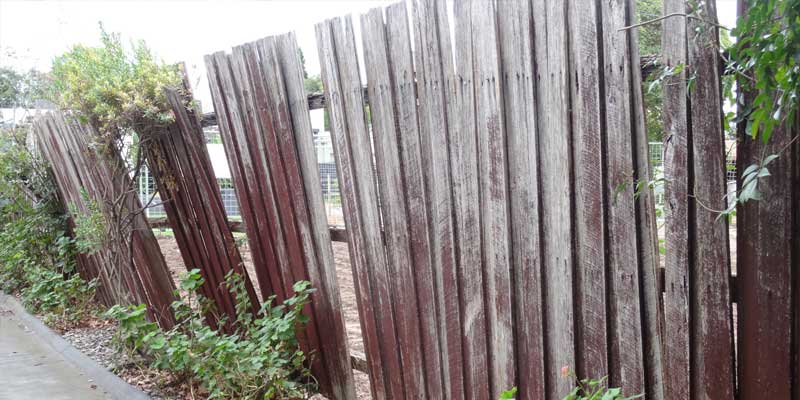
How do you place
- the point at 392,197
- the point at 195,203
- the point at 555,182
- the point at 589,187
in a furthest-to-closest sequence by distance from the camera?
the point at 195,203 < the point at 392,197 < the point at 555,182 < the point at 589,187

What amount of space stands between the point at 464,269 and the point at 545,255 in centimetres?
47

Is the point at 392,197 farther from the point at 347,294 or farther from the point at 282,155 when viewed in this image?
the point at 347,294

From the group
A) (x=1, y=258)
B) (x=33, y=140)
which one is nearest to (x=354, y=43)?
(x=33, y=140)

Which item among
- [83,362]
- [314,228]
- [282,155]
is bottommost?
[83,362]

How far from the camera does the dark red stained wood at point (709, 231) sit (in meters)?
2.26

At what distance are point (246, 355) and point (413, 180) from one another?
5.60ft

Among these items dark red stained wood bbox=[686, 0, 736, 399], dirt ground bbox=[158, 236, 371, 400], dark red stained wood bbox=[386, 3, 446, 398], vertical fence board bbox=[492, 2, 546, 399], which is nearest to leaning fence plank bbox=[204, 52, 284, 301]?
dirt ground bbox=[158, 236, 371, 400]

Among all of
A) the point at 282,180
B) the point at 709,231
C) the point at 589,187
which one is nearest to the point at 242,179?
the point at 282,180

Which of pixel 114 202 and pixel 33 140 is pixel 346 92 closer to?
pixel 114 202

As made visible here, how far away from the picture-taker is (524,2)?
278cm

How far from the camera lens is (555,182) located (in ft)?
9.06

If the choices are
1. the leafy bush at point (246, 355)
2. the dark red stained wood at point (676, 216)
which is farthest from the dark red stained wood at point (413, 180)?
the dark red stained wood at point (676, 216)

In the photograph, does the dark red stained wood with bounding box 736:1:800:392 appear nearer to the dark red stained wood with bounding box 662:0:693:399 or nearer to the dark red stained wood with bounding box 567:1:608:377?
the dark red stained wood with bounding box 662:0:693:399

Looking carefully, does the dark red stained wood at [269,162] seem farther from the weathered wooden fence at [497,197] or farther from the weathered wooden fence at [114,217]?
the weathered wooden fence at [114,217]
